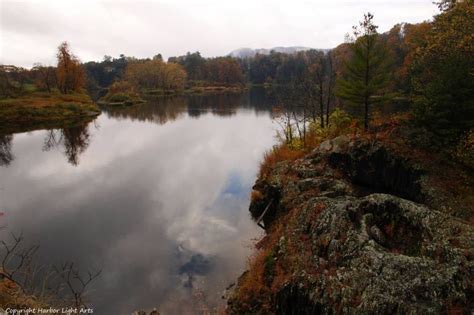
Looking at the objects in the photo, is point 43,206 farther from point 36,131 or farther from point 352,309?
point 36,131

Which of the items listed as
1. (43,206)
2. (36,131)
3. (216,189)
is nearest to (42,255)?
(43,206)

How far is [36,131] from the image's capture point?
59812 millimetres

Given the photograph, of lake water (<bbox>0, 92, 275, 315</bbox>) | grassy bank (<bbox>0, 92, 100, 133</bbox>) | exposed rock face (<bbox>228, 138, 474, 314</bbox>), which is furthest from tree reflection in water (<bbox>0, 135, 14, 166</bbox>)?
exposed rock face (<bbox>228, 138, 474, 314</bbox>)

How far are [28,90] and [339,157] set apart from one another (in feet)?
319

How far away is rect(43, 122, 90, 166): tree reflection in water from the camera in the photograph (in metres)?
44.6

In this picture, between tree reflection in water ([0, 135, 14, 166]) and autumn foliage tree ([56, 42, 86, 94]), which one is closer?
tree reflection in water ([0, 135, 14, 166])

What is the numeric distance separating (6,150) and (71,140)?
360 inches

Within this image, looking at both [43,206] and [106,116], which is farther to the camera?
[106,116]

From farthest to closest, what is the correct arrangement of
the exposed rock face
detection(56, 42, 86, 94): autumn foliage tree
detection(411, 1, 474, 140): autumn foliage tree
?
detection(56, 42, 86, 94): autumn foliage tree < detection(411, 1, 474, 140): autumn foliage tree < the exposed rock face

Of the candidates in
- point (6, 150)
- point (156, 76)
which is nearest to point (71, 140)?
point (6, 150)

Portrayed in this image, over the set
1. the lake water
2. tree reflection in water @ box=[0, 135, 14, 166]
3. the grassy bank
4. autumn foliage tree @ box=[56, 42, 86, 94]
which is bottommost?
the lake water

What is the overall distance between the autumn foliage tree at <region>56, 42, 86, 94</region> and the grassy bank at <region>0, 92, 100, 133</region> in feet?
28.0

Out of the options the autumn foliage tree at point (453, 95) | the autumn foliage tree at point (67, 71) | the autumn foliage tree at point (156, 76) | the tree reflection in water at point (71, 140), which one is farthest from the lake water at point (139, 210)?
the autumn foliage tree at point (156, 76)

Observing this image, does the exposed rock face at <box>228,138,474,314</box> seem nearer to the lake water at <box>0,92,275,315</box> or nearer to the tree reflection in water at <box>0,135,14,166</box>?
the lake water at <box>0,92,275,315</box>
